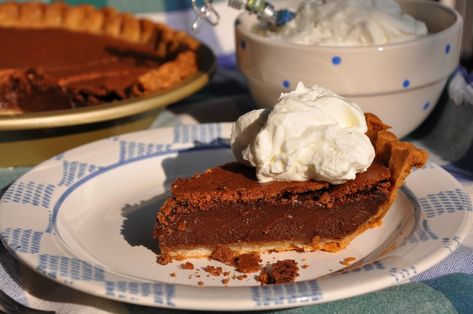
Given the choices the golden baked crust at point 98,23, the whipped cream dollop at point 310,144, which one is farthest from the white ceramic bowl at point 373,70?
the golden baked crust at point 98,23

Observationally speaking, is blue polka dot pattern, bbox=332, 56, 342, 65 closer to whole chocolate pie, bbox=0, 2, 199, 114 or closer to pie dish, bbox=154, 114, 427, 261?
pie dish, bbox=154, 114, 427, 261

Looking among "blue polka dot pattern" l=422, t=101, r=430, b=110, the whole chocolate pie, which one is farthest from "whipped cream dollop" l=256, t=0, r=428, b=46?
the whole chocolate pie

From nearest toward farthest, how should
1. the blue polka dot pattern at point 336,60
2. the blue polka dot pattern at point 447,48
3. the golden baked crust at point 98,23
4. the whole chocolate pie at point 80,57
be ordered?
the blue polka dot pattern at point 336,60, the blue polka dot pattern at point 447,48, the whole chocolate pie at point 80,57, the golden baked crust at point 98,23

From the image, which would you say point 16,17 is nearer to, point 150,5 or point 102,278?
point 150,5

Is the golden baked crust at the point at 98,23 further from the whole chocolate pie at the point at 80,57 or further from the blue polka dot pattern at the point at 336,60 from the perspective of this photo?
the blue polka dot pattern at the point at 336,60

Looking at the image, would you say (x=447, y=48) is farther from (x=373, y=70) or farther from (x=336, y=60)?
(x=336, y=60)

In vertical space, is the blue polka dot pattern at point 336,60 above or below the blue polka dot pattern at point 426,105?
above

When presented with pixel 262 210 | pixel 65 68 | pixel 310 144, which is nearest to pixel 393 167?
pixel 310 144
